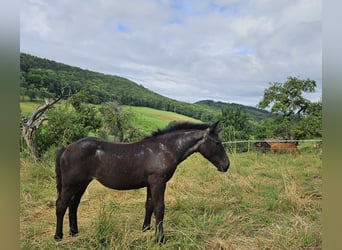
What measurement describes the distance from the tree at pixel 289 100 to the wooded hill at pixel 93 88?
0.47 m

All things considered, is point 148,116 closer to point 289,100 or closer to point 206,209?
point 206,209

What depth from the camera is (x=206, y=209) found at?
7.61 feet

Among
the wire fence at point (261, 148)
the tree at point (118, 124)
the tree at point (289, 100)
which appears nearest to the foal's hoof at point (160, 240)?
the tree at point (118, 124)

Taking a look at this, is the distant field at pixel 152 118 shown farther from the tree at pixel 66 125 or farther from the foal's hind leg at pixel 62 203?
the foal's hind leg at pixel 62 203

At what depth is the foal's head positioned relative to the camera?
2010 mm

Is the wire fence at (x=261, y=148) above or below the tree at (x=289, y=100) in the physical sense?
below

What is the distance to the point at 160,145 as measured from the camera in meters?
1.95

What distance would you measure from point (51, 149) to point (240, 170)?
5.45ft

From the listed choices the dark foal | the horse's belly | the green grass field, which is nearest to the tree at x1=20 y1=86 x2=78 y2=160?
the green grass field

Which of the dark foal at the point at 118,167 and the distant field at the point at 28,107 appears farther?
the distant field at the point at 28,107

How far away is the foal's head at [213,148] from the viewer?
6.59 feet

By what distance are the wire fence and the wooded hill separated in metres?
0.32

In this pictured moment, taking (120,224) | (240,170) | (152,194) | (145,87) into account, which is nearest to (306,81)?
(240,170)
